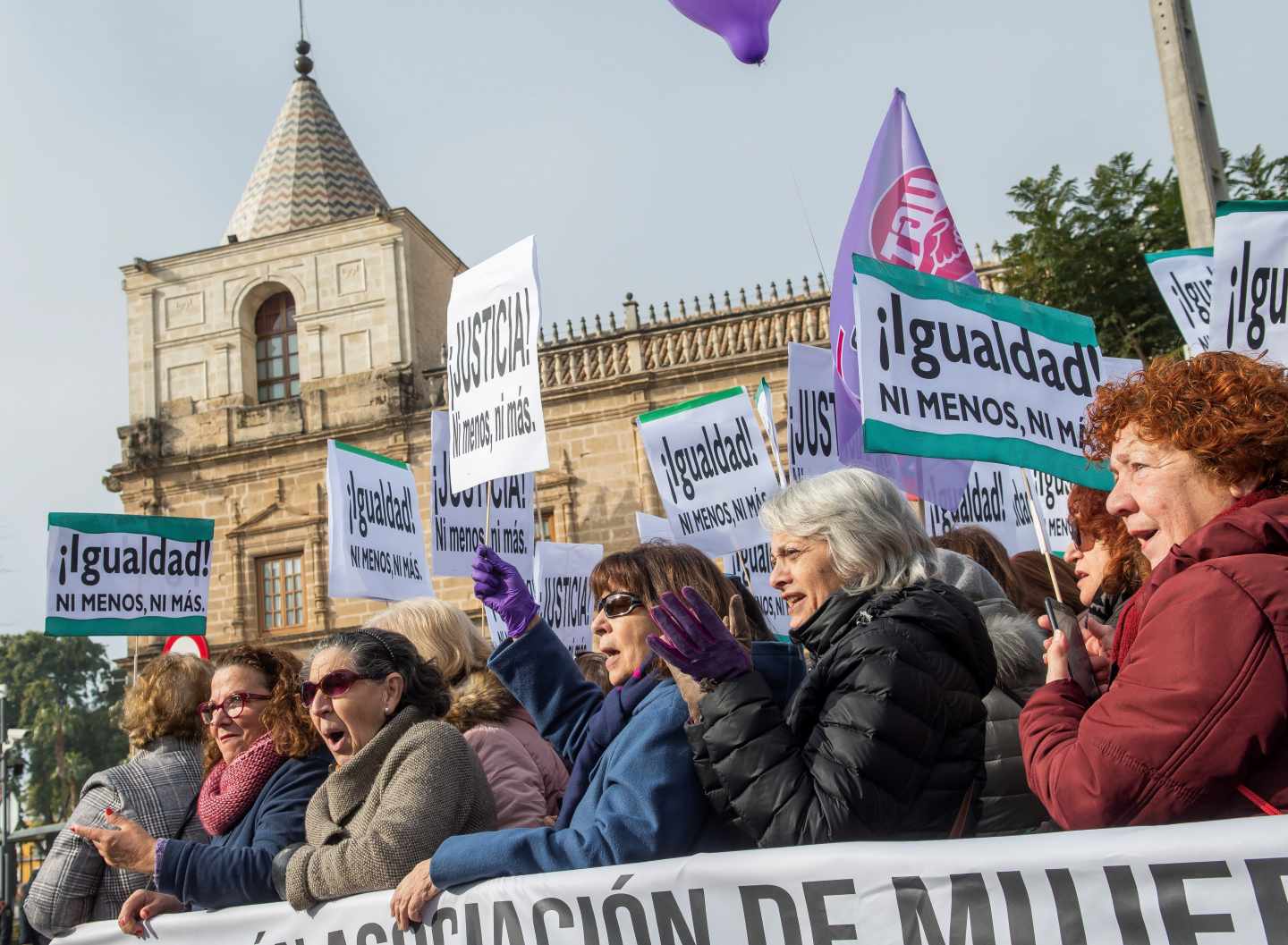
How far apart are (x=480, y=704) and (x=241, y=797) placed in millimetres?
739

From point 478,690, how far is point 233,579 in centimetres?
2125

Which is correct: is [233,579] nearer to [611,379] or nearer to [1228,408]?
[611,379]

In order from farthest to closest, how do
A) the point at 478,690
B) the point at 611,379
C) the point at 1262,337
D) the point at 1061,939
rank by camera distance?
the point at 611,379, the point at 1262,337, the point at 478,690, the point at 1061,939

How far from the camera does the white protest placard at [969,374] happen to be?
461 centimetres

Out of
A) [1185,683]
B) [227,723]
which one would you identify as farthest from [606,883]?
[227,723]

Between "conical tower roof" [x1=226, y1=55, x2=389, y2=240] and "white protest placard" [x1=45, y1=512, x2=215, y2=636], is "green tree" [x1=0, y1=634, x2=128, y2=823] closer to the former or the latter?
"conical tower roof" [x1=226, y1=55, x2=389, y2=240]

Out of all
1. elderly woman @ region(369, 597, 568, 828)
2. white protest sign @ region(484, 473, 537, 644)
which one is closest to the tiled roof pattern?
white protest sign @ region(484, 473, 537, 644)

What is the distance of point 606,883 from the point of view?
2.72 metres

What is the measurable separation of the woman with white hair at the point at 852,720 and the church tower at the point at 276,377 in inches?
826

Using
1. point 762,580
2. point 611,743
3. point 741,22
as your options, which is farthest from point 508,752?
point 762,580

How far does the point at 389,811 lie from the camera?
10.3 ft

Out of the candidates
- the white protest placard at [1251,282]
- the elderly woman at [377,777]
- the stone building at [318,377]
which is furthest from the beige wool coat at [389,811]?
the stone building at [318,377]

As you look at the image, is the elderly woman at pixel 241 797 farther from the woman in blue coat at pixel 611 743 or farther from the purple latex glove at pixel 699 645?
the purple latex glove at pixel 699 645

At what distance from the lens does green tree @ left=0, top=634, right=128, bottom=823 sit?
187 feet
